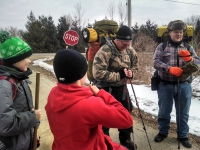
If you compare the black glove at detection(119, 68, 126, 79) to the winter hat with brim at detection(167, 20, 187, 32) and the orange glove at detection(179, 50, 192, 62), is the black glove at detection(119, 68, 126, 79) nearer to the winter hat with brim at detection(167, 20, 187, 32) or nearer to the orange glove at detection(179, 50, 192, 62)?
the orange glove at detection(179, 50, 192, 62)

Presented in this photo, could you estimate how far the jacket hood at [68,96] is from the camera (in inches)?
53.0

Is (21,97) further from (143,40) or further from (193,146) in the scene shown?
(143,40)

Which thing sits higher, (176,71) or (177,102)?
(176,71)

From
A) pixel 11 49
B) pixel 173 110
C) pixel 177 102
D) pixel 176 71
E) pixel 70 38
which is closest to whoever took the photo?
pixel 11 49

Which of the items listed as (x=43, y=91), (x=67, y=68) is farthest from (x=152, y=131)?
(x=43, y=91)

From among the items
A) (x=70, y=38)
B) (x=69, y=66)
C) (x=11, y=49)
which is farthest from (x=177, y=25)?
(x=70, y=38)

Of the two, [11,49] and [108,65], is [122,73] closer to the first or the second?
[108,65]

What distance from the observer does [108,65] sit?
2832 millimetres

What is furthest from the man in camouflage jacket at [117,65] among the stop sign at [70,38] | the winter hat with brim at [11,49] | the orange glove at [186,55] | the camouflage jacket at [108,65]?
the stop sign at [70,38]

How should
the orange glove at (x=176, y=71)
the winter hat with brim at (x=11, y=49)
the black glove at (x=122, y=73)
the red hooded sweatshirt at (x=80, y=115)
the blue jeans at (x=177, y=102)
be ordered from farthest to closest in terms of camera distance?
the blue jeans at (x=177, y=102)
the orange glove at (x=176, y=71)
the black glove at (x=122, y=73)
the winter hat with brim at (x=11, y=49)
the red hooded sweatshirt at (x=80, y=115)

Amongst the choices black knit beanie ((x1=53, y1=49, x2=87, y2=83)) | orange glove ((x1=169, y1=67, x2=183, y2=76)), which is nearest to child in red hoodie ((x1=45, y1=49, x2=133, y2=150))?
black knit beanie ((x1=53, y1=49, x2=87, y2=83))

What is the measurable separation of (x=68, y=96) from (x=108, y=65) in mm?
1553

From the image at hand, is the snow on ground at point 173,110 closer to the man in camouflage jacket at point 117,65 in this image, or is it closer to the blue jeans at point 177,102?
the blue jeans at point 177,102

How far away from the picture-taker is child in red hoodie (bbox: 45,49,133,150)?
132 cm
